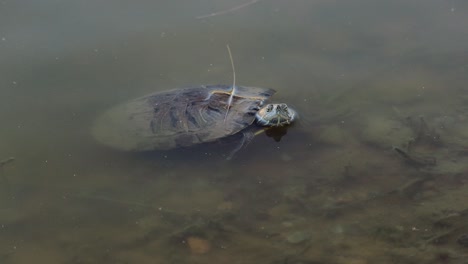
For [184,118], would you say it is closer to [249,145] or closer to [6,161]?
[249,145]

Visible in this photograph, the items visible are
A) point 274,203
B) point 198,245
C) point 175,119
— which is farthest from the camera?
point 175,119

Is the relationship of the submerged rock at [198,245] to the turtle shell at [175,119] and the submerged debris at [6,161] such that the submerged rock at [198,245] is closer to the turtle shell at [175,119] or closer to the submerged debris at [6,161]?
the turtle shell at [175,119]

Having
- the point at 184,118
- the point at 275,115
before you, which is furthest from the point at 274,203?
the point at 184,118

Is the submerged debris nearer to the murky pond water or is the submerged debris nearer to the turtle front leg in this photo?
the murky pond water

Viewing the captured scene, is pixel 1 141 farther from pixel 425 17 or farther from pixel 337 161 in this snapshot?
pixel 425 17

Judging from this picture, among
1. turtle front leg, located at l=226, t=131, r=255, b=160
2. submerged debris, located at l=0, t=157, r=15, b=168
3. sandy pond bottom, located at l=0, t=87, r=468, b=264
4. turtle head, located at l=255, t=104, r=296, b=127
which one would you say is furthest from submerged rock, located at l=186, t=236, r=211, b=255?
submerged debris, located at l=0, t=157, r=15, b=168

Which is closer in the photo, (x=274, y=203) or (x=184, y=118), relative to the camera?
(x=274, y=203)

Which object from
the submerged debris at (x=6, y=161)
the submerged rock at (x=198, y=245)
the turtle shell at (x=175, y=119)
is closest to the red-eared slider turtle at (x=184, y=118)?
the turtle shell at (x=175, y=119)
